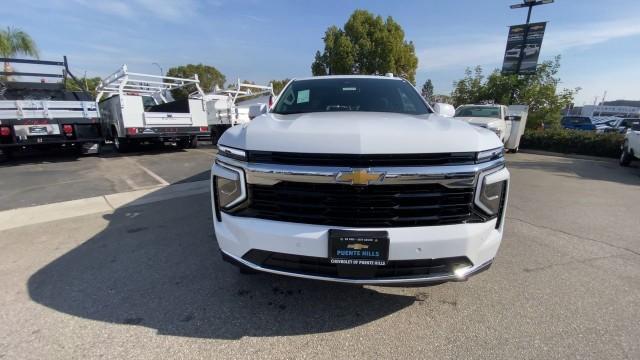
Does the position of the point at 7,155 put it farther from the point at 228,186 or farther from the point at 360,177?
the point at 360,177

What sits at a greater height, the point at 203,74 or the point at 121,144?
the point at 203,74

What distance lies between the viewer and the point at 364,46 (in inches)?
1091

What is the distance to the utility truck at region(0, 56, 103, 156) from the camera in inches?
301

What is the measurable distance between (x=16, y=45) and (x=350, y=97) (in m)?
29.9

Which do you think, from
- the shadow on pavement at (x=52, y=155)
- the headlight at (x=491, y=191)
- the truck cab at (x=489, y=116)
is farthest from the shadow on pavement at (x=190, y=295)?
the truck cab at (x=489, y=116)

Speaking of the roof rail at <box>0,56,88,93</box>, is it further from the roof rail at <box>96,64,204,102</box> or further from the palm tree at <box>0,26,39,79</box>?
the palm tree at <box>0,26,39,79</box>

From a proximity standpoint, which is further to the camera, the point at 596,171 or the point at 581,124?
the point at 581,124

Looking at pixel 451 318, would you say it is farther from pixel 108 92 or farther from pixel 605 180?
pixel 108 92

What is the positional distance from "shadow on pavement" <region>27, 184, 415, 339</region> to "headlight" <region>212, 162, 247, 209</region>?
74 centimetres

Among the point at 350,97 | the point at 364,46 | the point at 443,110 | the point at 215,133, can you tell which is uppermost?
the point at 364,46

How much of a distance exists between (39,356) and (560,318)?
3415mm

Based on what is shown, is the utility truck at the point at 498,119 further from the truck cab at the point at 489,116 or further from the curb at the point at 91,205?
the curb at the point at 91,205

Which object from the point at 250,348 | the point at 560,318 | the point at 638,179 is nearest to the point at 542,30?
the point at 638,179

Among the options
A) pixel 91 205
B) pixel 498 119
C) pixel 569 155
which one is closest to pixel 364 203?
pixel 91 205
